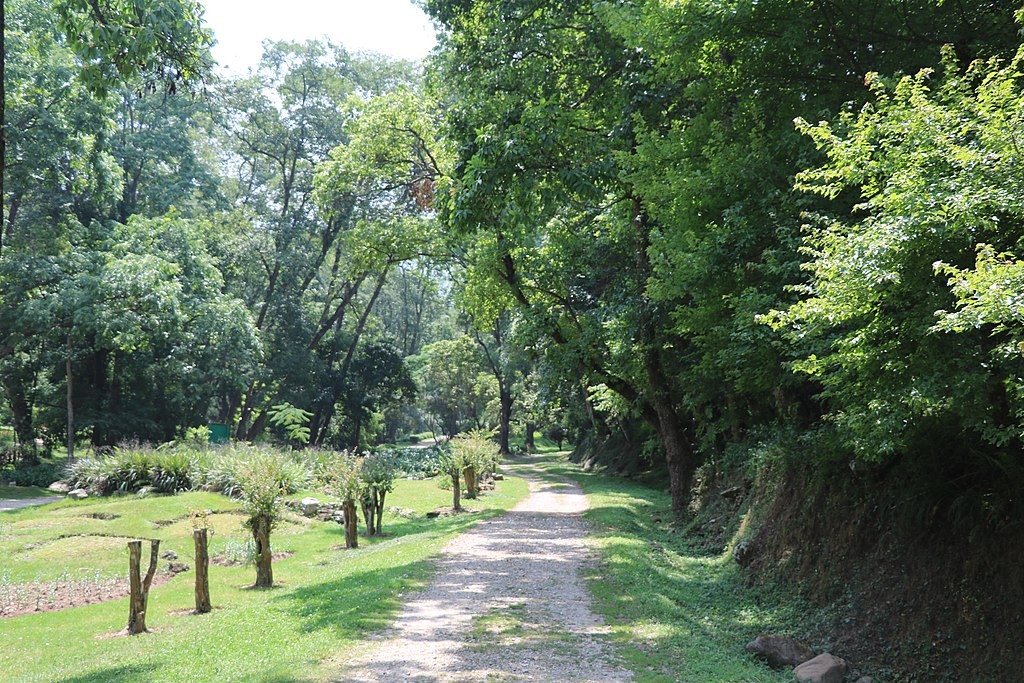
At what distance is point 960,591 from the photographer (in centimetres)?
682

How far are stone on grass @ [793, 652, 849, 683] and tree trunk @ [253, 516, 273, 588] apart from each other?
29.2ft

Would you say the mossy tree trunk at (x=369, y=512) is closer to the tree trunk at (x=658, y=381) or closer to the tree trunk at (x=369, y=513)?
the tree trunk at (x=369, y=513)

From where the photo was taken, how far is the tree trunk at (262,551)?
12547 mm

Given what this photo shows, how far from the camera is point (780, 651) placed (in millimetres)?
7188

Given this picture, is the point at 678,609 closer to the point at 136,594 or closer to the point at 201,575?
the point at 201,575

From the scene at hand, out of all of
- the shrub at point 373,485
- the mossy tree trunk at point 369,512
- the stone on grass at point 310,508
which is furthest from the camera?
the stone on grass at point 310,508

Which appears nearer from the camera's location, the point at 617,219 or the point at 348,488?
the point at 348,488

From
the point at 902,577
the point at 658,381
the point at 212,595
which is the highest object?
the point at 658,381

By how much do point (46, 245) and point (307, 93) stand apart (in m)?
17.6

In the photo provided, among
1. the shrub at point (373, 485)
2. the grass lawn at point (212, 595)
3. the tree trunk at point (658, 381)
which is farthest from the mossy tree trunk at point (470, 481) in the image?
the tree trunk at point (658, 381)

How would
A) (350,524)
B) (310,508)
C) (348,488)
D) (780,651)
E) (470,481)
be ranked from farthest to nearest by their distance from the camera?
1. (470,481)
2. (310,508)
3. (348,488)
4. (350,524)
5. (780,651)

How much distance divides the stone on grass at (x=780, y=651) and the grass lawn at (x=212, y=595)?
3917mm

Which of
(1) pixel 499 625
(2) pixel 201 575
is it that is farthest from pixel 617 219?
(2) pixel 201 575

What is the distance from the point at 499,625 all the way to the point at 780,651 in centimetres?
289
